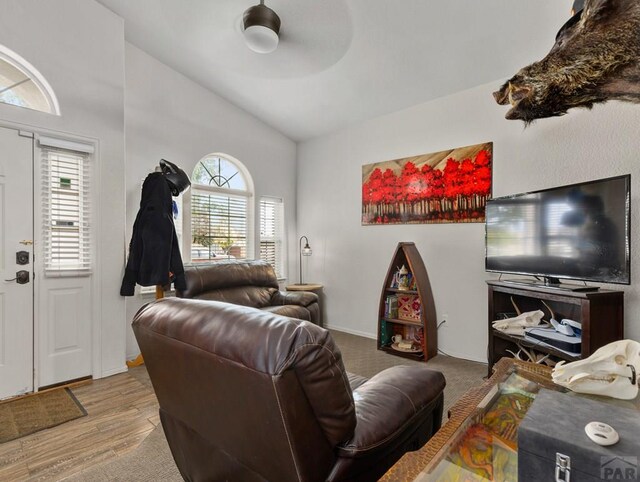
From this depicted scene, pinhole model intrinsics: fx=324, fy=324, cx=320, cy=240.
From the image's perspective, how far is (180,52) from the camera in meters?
3.39

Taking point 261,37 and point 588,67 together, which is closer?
point 588,67

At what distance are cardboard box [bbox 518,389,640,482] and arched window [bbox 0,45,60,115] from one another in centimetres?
369

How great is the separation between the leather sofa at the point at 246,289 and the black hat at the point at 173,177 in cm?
83

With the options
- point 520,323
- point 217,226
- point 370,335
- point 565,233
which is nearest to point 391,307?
point 370,335

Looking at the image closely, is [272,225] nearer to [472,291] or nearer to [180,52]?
[180,52]

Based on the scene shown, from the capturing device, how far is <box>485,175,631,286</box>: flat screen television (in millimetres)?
2006

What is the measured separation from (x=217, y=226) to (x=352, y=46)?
261cm

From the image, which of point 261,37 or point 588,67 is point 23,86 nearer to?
point 261,37

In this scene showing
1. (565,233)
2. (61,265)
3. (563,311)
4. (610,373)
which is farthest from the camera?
(61,265)

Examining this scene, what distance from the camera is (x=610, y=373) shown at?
1.21 metres

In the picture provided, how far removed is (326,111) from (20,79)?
9.55 ft

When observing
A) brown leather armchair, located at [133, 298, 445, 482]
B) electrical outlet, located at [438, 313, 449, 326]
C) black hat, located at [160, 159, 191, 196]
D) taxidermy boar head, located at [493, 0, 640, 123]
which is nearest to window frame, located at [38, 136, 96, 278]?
black hat, located at [160, 159, 191, 196]

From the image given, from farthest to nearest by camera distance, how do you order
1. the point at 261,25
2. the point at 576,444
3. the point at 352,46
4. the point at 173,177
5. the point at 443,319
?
the point at 443,319 → the point at 173,177 → the point at 352,46 → the point at 261,25 → the point at 576,444

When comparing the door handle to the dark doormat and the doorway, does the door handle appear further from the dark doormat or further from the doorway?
the dark doormat
